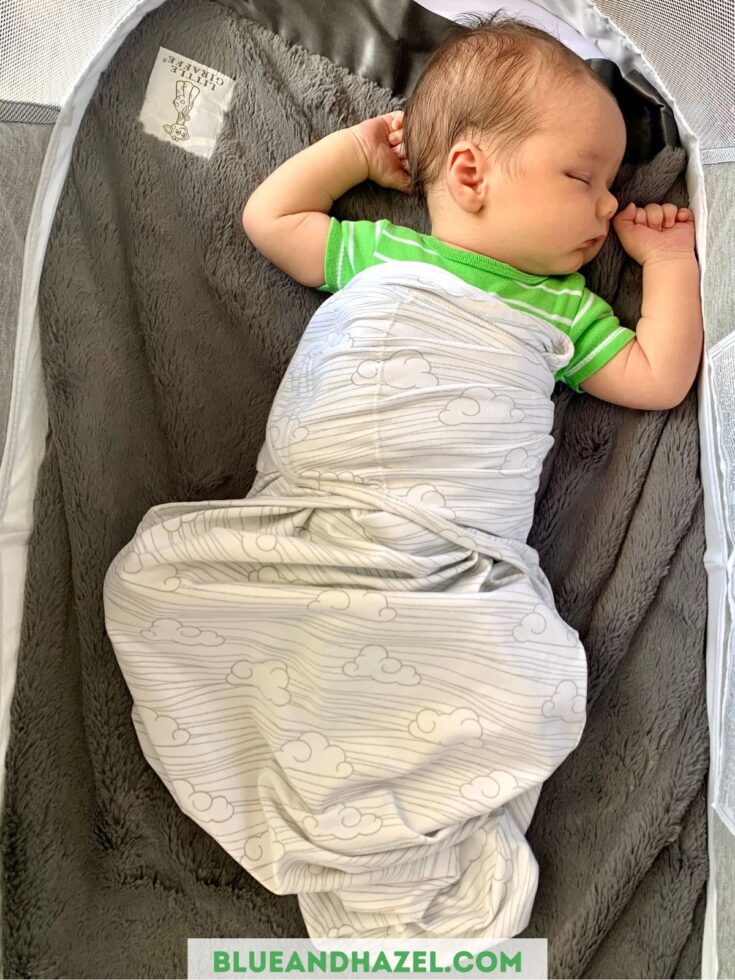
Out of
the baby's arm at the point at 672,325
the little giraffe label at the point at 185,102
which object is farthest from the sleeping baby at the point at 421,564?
the little giraffe label at the point at 185,102

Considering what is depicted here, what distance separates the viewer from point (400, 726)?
886mm

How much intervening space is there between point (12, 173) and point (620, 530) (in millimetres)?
773

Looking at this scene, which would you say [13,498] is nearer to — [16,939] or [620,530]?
[16,939]

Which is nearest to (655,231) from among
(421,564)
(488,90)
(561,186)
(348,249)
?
(561,186)

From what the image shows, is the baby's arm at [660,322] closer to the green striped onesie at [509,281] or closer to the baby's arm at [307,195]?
the green striped onesie at [509,281]

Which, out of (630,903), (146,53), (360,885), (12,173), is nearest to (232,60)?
(146,53)

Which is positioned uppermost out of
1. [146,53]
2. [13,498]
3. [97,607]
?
[146,53]

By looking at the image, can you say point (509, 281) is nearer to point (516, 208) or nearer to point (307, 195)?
point (516, 208)

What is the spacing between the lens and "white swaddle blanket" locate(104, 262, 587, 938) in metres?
0.88

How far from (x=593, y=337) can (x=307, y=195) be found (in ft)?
1.22

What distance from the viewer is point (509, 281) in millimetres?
1012

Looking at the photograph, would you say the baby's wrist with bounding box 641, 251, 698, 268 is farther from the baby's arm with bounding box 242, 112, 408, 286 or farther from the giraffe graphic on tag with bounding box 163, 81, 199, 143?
the giraffe graphic on tag with bounding box 163, 81, 199, 143

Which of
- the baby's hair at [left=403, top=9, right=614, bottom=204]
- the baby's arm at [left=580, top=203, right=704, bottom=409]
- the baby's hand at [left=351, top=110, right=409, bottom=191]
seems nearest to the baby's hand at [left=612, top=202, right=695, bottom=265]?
the baby's arm at [left=580, top=203, right=704, bottom=409]

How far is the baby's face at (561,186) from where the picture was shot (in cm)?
96
